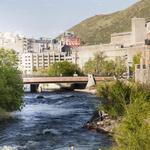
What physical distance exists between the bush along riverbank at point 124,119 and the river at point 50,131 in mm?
2687

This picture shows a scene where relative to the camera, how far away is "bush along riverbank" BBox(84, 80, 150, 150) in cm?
2878

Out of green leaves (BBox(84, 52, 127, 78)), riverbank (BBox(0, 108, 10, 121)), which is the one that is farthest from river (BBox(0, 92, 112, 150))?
green leaves (BBox(84, 52, 127, 78))

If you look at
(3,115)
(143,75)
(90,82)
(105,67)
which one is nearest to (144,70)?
(143,75)

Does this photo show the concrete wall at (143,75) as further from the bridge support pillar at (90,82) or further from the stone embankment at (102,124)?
the bridge support pillar at (90,82)

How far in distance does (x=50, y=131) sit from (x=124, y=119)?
101ft

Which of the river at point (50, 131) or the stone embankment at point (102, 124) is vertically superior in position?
the stone embankment at point (102, 124)

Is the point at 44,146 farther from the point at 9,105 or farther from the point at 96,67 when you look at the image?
the point at 96,67

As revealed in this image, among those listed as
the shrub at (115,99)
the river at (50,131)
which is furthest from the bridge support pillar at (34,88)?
the shrub at (115,99)

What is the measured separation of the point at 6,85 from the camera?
80.4 meters

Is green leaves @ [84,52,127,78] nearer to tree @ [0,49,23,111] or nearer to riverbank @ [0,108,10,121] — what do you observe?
tree @ [0,49,23,111]

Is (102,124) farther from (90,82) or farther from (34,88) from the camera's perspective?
(34,88)

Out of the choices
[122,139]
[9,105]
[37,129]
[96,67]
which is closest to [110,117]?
[37,129]

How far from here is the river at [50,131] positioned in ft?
174

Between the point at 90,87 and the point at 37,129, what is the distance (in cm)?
7838
